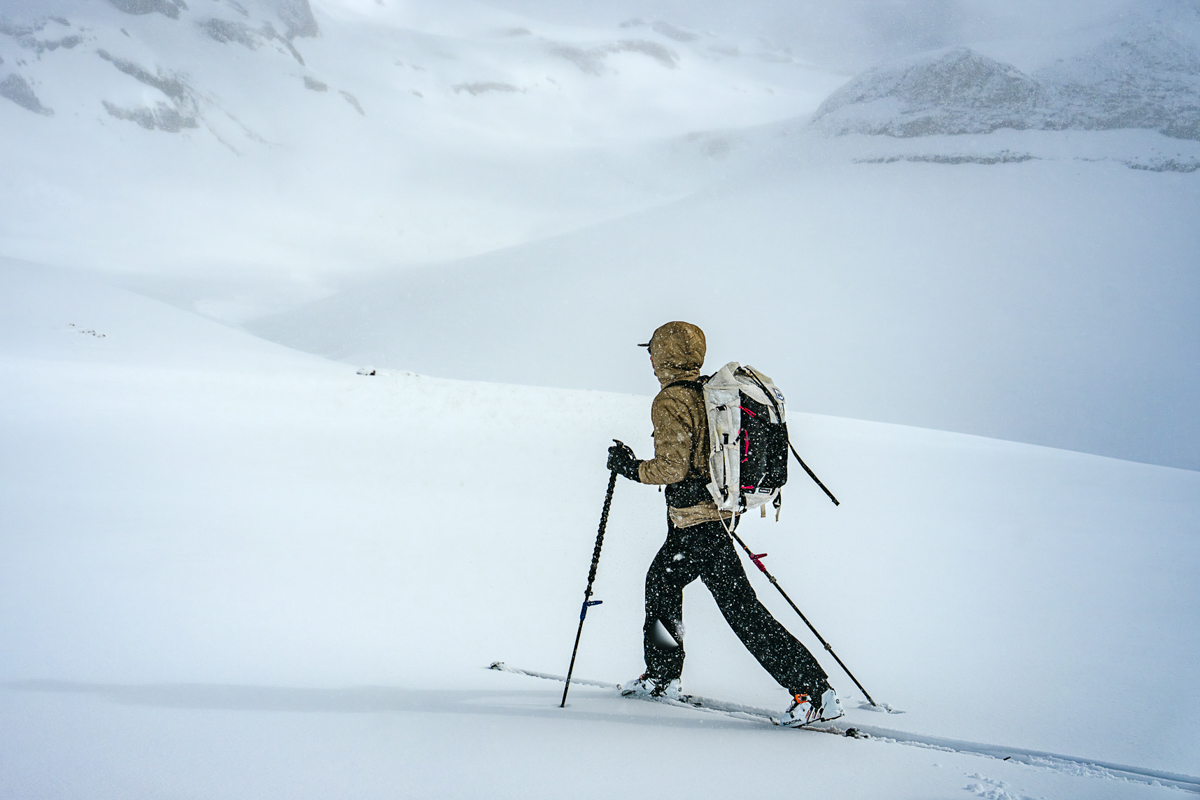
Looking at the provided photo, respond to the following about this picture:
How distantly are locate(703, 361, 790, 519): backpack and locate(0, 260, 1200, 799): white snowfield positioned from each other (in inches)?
39.6

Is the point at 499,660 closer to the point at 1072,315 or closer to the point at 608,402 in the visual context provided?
the point at 608,402

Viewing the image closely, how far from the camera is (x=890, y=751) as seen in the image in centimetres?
249

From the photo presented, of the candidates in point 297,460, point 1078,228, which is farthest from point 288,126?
point 297,460

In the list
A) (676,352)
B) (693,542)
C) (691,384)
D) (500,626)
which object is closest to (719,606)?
(693,542)

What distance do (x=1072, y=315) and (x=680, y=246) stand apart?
2898 centimetres

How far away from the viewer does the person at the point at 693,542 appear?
2.69 meters

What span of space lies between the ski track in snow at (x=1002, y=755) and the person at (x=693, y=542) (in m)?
0.20

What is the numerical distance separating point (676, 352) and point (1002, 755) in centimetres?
211

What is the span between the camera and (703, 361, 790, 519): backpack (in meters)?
2.68

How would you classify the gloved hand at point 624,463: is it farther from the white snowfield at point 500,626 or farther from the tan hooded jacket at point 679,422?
the white snowfield at point 500,626

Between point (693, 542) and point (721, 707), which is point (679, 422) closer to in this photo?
point (693, 542)

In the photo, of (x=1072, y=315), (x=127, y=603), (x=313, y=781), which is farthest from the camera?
(x=1072, y=315)

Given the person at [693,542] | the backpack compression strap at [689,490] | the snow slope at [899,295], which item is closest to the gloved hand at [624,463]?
the person at [693,542]

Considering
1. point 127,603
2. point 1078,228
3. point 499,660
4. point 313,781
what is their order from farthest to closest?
point 1078,228 → point 127,603 → point 499,660 → point 313,781
